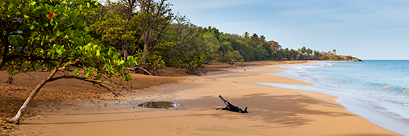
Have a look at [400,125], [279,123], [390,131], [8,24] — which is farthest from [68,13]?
[400,125]

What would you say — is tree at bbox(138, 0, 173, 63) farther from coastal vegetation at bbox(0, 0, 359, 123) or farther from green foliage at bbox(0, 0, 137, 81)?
green foliage at bbox(0, 0, 137, 81)

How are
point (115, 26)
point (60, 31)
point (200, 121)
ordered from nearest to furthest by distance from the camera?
point (60, 31), point (200, 121), point (115, 26)

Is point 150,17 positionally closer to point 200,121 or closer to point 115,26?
point 115,26

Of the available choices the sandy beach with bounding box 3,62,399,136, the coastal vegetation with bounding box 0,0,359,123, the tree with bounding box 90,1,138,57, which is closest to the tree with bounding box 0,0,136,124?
the coastal vegetation with bounding box 0,0,359,123

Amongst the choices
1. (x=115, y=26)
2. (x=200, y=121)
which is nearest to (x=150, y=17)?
(x=115, y=26)

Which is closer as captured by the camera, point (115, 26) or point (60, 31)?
point (60, 31)

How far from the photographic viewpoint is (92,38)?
17.2 ft

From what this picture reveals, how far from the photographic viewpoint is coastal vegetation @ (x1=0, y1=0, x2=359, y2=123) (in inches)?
187

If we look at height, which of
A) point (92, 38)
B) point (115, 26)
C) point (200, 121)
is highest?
point (115, 26)

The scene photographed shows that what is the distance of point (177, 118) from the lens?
7312 mm

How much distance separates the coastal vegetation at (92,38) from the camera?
4.75 meters

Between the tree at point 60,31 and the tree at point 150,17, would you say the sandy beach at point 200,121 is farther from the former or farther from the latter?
the tree at point 150,17

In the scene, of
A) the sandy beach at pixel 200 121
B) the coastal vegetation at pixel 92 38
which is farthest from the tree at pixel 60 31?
the sandy beach at pixel 200 121

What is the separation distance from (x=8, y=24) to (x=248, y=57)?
90159 millimetres
